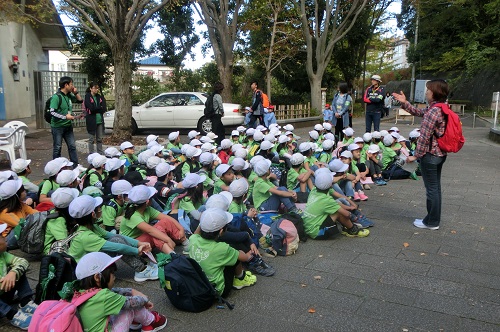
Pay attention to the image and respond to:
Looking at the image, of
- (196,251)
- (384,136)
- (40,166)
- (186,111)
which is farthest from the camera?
(186,111)

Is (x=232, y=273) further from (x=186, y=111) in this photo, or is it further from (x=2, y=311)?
(x=186, y=111)

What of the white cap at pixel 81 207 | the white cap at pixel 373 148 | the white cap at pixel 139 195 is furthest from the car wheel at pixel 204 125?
the white cap at pixel 81 207

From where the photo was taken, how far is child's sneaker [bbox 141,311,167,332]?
341 centimetres

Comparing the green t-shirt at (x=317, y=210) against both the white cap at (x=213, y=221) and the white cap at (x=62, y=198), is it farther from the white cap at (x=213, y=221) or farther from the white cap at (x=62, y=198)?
the white cap at (x=62, y=198)

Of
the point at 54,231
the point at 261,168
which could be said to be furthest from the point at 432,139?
the point at 54,231

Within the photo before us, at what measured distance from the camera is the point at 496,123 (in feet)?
51.1

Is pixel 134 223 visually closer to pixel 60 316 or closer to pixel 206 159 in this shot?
pixel 60 316

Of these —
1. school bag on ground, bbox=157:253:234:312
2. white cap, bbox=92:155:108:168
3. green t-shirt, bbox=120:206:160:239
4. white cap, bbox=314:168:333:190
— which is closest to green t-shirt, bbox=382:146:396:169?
white cap, bbox=314:168:333:190

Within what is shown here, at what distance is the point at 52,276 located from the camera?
11.2ft

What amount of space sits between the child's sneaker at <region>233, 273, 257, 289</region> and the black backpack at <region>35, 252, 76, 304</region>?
1441mm

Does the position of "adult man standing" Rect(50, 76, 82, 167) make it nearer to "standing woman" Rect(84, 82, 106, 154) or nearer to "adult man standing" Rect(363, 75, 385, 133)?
"standing woman" Rect(84, 82, 106, 154)

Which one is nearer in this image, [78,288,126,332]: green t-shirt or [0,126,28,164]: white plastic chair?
[78,288,126,332]: green t-shirt

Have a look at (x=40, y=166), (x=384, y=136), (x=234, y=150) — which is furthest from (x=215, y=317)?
(x=40, y=166)

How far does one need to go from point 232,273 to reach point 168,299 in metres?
0.62
